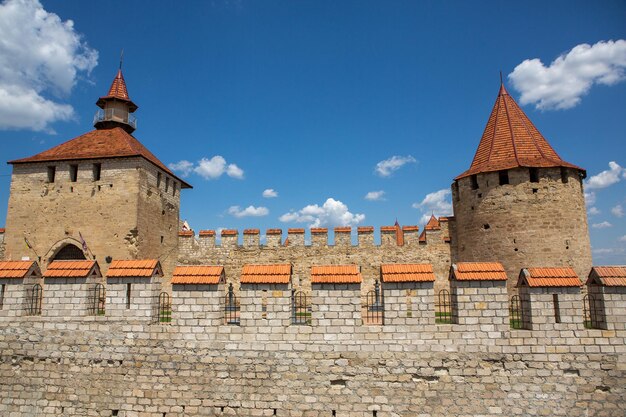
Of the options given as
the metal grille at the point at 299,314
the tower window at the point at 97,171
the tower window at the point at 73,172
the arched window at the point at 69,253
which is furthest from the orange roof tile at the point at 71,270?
the tower window at the point at 73,172

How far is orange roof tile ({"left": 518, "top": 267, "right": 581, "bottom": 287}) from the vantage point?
25.6 feet

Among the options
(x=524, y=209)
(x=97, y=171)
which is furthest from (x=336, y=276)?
(x=97, y=171)

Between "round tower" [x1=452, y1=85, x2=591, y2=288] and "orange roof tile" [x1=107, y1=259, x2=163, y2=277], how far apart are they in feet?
35.3

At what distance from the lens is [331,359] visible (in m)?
7.86

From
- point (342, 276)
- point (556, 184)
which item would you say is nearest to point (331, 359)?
point (342, 276)

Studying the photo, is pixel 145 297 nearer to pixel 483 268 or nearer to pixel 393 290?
pixel 393 290

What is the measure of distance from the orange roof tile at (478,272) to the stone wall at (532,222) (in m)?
5.96

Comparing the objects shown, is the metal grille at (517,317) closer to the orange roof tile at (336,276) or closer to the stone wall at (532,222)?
the orange roof tile at (336,276)

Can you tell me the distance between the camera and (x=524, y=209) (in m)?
13.4

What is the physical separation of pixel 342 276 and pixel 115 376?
5.04m

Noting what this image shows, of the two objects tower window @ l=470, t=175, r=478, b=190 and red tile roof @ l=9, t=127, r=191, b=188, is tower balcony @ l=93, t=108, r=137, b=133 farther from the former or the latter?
tower window @ l=470, t=175, r=478, b=190

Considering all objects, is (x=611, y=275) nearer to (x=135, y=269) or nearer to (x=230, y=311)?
(x=230, y=311)

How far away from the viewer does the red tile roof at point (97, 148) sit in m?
15.8

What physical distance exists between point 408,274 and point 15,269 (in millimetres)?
8408
